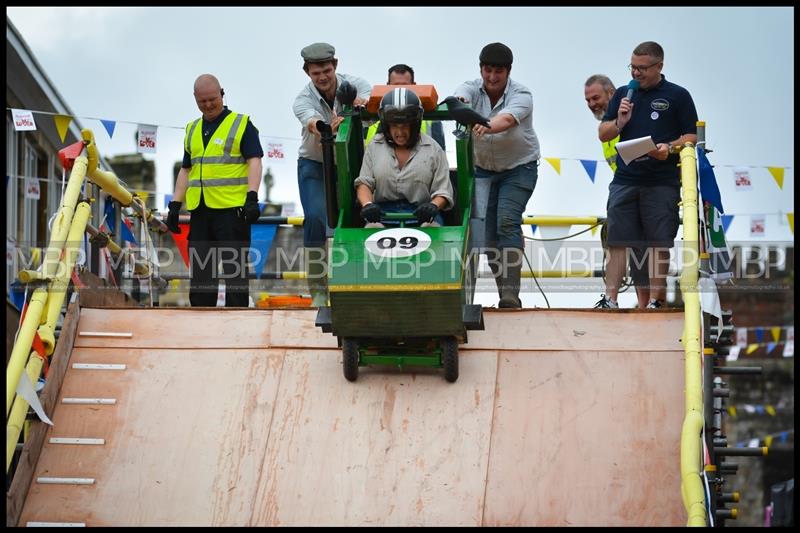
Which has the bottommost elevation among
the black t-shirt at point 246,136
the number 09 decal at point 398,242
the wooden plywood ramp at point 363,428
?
the wooden plywood ramp at point 363,428

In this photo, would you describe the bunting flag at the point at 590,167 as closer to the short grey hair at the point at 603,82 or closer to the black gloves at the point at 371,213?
the short grey hair at the point at 603,82

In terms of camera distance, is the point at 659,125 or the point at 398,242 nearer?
the point at 398,242

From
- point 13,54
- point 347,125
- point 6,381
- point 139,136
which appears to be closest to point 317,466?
point 6,381

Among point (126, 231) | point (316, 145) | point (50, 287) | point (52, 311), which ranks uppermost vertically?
point (316, 145)

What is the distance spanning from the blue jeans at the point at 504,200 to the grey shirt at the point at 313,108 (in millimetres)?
1094

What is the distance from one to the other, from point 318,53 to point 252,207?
125 cm

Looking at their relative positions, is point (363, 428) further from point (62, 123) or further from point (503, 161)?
point (62, 123)

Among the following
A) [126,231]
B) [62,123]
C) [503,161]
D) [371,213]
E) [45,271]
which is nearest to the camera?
[45,271]

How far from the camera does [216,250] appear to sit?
10.0 m

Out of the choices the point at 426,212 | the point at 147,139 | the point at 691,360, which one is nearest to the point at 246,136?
the point at 426,212

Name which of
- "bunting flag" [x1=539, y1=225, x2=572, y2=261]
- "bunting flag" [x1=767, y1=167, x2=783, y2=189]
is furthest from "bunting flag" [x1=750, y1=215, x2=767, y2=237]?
"bunting flag" [x1=539, y1=225, x2=572, y2=261]

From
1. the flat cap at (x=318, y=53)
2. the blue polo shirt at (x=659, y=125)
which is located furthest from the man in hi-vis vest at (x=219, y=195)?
the blue polo shirt at (x=659, y=125)

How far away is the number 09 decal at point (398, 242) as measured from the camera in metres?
7.98

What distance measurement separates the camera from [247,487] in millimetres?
7629
